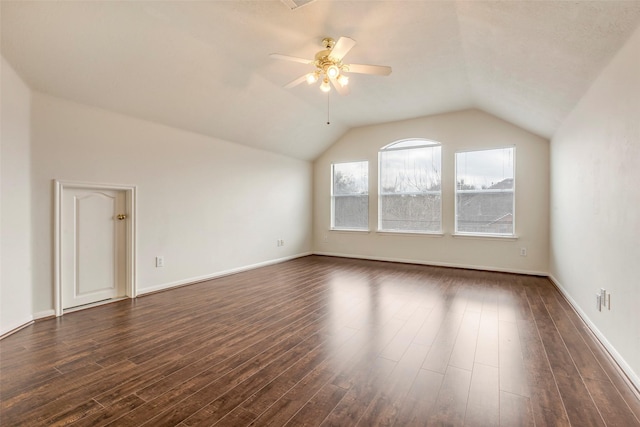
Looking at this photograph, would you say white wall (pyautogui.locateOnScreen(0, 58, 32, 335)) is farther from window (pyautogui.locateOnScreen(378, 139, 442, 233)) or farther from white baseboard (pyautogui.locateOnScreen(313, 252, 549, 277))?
window (pyautogui.locateOnScreen(378, 139, 442, 233))

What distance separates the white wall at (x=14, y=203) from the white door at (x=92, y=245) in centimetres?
36

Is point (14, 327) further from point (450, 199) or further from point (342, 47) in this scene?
point (450, 199)

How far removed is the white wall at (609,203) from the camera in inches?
78.7

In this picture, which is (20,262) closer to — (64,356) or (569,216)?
(64,356)

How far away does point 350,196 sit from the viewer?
6.91 meters

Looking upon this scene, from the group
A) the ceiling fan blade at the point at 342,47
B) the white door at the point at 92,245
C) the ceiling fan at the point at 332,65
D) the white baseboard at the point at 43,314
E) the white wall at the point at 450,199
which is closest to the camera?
the ceiling fan blade at the point at 342,47

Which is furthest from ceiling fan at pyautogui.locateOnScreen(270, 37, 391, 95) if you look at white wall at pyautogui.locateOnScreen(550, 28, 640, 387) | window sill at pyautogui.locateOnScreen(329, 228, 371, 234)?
window sill at pyautogui.locateOnScreen(329, 228, 371, 234)

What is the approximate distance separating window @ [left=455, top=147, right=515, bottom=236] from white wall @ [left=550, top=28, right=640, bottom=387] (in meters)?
1.45

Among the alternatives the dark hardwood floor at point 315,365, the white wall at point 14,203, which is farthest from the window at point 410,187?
the white wall at point 14,203

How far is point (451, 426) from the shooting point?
5.09 feet

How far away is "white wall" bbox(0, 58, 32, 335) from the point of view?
2.70 m

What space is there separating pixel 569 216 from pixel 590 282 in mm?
1102

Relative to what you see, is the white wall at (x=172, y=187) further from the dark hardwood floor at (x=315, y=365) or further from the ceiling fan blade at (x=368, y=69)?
the ceiling fan blade at (x=368, y=69)

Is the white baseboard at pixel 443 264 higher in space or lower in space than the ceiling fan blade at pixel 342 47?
lower
